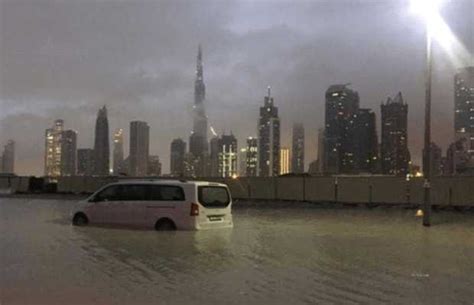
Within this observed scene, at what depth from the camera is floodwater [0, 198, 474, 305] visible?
941cm

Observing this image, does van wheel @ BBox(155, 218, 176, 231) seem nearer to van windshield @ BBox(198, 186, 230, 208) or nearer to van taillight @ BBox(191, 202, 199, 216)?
van taillight @ BBox(191, 202, 199, 216)

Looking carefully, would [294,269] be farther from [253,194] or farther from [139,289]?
[253,194]

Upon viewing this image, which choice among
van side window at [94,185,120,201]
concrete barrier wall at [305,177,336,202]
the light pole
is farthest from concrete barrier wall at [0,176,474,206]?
van side window at [94,185,120,201]

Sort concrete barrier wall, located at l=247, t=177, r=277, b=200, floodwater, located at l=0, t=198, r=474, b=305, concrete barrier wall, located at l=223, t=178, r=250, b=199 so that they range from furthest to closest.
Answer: concrete barrier wall, located at l=223, t=178, r=250, b=199, concrete barrier wall, located at l=247, t=177, r=277, b=200, floodwater, located at l=0, t=198, r=474, b=305

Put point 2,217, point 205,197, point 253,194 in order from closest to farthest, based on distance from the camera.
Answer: point 205,197 < point 2,217 < point 253,194

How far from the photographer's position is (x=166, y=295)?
934cm

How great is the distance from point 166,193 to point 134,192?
1155mm

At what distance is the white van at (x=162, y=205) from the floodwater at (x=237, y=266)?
57 cm

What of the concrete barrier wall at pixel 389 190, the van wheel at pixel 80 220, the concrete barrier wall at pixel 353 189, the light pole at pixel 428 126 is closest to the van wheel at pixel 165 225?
the van wheel at pixel 80 220

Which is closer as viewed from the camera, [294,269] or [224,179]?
[294,269]

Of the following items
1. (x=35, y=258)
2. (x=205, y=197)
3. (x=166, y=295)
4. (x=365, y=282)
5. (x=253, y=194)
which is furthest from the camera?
(x=253, y=194)

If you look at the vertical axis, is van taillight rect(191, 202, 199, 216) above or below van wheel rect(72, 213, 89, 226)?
above

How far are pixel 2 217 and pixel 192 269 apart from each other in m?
15.9

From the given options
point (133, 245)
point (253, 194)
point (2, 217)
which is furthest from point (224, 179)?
point (133, 245)
